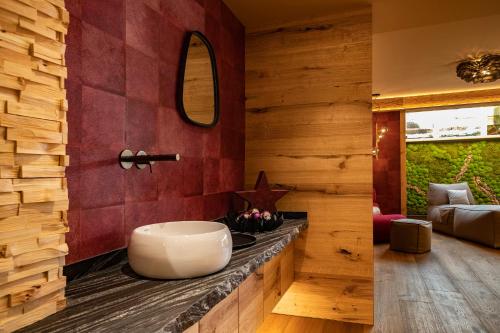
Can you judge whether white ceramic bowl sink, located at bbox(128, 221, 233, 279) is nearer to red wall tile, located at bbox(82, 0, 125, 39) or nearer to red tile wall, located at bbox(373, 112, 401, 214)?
red wall tile, located at bbox(82, 0, 125, 39)

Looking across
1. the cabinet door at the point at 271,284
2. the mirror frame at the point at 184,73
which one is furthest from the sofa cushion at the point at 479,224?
the mirror frame at the point at 184,73

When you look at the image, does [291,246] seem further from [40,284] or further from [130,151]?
[40,284]

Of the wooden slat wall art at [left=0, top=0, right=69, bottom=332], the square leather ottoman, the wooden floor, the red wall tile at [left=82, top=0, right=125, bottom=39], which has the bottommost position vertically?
the wooden floor

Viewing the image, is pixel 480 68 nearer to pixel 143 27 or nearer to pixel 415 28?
pixel 415 28

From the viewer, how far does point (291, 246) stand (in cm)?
234

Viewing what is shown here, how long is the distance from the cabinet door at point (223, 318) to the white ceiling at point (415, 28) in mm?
1889

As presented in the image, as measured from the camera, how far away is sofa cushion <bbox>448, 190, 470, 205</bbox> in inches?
240

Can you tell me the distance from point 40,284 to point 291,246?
1.80 m

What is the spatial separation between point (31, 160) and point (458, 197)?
695cm

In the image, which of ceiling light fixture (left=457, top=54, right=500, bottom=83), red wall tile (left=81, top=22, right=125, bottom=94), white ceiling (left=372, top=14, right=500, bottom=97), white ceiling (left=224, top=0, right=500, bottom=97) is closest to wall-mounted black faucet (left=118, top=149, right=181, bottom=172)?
red wall tile (left=81, top=22, right=125, bottom=94)

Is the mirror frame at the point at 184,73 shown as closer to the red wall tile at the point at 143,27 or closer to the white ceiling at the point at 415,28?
the red wall tile at the point at 143,27

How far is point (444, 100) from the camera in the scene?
612cm

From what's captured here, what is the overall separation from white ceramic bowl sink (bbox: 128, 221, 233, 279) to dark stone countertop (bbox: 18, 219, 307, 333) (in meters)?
0.03

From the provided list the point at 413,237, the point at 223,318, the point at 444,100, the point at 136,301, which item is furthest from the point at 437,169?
the point at 136,301
